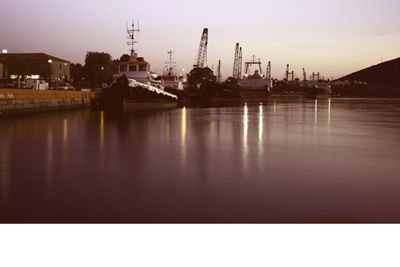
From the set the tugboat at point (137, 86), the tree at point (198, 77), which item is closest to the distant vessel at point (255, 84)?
the tree at point (198, 77)

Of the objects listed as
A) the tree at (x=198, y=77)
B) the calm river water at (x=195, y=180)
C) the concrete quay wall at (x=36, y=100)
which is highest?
the tree at (x=198, y=77)

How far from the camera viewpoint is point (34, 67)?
66062mm

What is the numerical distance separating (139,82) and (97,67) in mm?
33895

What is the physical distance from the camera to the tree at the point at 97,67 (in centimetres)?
6641

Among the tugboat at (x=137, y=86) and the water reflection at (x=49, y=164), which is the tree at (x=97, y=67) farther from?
the water reflection at (x=49, y=164)

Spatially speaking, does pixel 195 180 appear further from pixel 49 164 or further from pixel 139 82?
pixel 139 82

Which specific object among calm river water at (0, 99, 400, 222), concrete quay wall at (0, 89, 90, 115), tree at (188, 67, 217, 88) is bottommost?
calm river water at (0, 99, 400, 222)

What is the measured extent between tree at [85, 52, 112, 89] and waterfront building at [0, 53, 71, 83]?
4.21 meters

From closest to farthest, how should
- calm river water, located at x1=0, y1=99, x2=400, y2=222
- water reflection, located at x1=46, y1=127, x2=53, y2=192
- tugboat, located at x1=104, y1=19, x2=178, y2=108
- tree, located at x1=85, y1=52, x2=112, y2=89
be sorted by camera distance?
calm river water, located at x1=0, y1=99, x2=400, y2=222 < water reflection, located at x1=46, y1=127, x2=53, y2=192 < tugboat, located at x1=104, y1=19, x2=178, y2=108 < tree, located at x1=85, y1=52, x2=112, y2=89

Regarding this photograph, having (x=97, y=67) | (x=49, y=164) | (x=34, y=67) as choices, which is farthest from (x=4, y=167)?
(x=34, y=67)

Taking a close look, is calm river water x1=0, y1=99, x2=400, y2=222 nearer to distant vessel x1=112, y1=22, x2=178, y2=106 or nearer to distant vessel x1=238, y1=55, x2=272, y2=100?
distant vessel x1=112, y1=22, x2=178, y2=106

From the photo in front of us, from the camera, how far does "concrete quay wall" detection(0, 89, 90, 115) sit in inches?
950

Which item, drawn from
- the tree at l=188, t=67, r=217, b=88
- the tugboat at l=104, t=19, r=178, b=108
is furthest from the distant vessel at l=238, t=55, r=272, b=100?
the tugboat at l=104, t=19, r=178, b=108

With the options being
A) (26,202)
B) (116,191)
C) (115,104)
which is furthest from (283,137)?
(115,104)
